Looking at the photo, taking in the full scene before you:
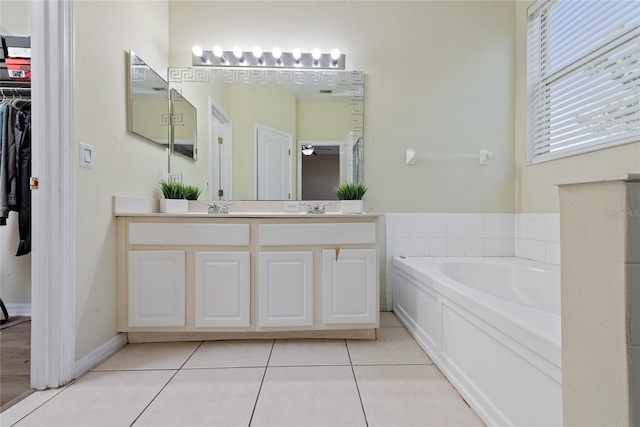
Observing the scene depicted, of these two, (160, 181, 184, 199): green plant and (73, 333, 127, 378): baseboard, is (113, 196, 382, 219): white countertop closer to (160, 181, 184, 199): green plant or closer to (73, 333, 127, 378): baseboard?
(160, 181, 184, 199): green plant

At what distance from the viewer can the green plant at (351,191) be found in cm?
206

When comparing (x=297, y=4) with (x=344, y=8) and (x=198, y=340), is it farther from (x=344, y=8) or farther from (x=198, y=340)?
(x=198, y=340)

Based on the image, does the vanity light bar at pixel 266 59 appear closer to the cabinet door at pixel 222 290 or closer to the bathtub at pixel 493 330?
the cabinet door at pixel 222 290

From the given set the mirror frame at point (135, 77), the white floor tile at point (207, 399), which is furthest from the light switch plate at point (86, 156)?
the white floor tile at point (207, 399)

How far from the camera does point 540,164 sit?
2053 millimetres

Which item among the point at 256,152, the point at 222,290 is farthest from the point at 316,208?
the point at 222,290

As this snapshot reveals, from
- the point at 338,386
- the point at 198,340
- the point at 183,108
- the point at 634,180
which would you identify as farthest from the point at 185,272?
the point at 634,180

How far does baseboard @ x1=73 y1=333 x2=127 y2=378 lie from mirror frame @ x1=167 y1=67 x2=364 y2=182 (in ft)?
5.87

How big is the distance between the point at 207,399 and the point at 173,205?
1.21 m

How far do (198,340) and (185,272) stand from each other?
1.43ft

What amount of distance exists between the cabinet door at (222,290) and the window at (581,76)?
7.06 feet

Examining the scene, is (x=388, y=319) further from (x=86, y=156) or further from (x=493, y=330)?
(x=86, y=156)

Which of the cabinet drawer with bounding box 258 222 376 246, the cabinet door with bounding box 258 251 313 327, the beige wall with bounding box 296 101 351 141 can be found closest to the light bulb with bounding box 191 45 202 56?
the beige wall with bounding box 296 101 351 141

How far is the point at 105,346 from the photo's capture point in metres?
1.53
